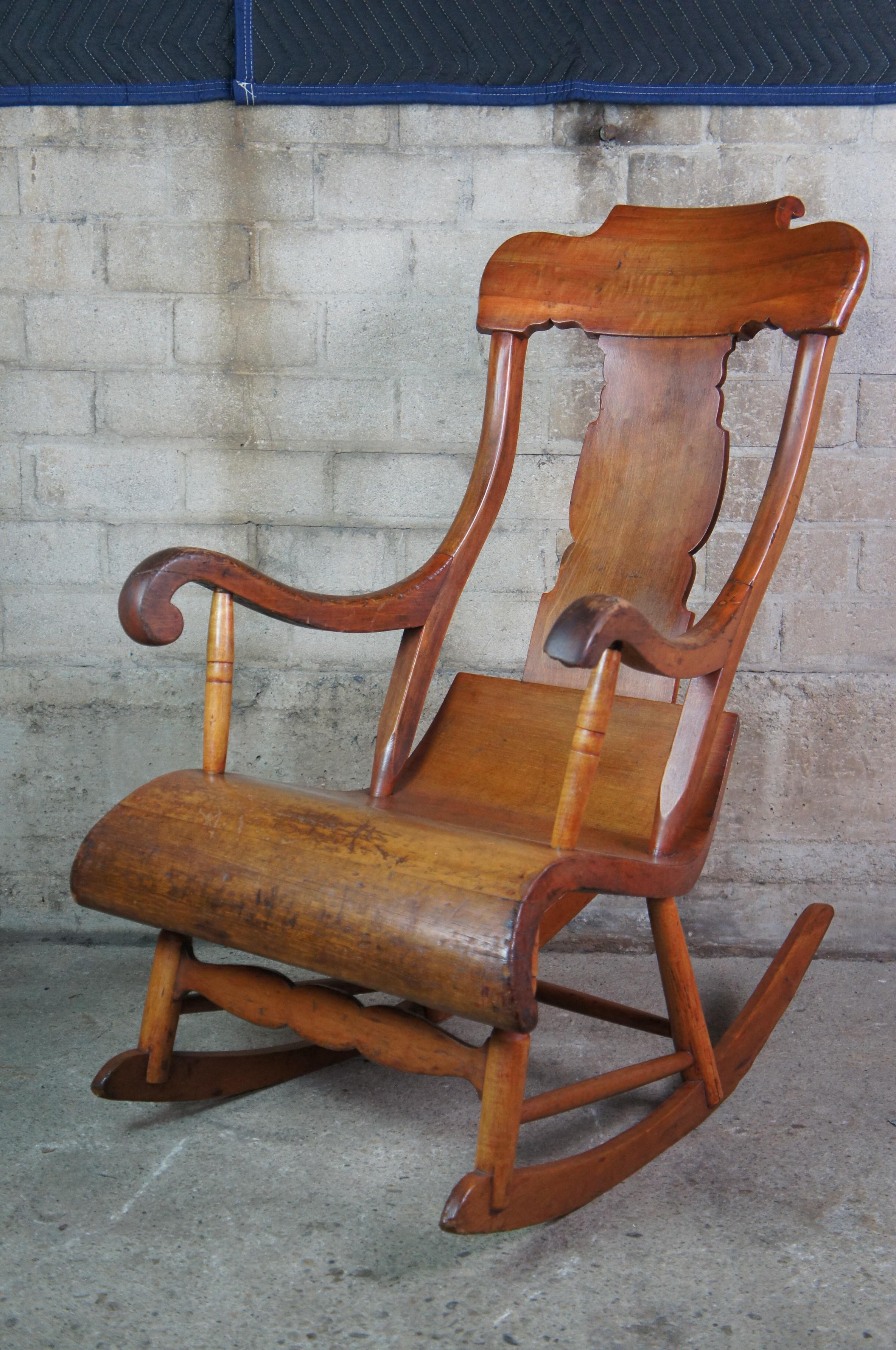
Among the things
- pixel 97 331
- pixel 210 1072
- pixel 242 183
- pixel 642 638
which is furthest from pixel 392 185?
pixel 210 1072

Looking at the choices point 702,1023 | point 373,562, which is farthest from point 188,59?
point 702,1023

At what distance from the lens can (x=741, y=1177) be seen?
1531mm

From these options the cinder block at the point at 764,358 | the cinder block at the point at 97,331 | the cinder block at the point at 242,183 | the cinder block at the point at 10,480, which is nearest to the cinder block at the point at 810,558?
the cinder block at the point at 764,358

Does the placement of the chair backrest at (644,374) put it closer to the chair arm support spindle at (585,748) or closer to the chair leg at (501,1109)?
the chair arm support spindle at (585,748)

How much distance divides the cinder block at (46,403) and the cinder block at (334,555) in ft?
1.39

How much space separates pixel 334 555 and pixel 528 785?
2.65 ft

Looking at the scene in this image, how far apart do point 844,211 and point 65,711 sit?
1817mm

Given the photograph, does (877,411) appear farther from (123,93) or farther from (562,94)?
(123,93)

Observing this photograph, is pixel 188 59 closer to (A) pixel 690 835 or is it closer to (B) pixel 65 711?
(B) pixel 65 711

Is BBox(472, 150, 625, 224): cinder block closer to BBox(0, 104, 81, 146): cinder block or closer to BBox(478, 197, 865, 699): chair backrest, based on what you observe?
BBox(478, 197, 865, 699): chair backrest

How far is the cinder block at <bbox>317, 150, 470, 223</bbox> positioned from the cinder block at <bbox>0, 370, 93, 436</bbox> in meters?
0.59

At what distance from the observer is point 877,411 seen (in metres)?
2.28

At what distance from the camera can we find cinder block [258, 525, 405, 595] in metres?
2.34

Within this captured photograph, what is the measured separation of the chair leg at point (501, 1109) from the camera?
1.29 m
